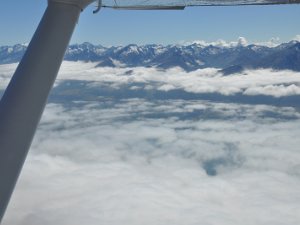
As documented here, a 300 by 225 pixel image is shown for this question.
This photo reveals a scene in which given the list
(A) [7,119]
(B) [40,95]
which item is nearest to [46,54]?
(B) [40,95]

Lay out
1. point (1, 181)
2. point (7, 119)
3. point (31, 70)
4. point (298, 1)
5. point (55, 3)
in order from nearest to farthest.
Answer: point (1, 181) < point (7, 119) < point (31, 70) < point (55, 3) < point (298, 1)

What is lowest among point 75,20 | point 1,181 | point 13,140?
point 1,181

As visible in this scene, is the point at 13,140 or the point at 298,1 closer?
the point at 13,140


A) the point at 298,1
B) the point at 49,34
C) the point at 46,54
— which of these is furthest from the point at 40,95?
the point at 298,1

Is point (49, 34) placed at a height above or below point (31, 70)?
above

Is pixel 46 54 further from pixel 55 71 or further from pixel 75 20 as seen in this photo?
pixel 75 20

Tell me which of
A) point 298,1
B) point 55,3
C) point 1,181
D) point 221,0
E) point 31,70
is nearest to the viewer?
point 1,181
